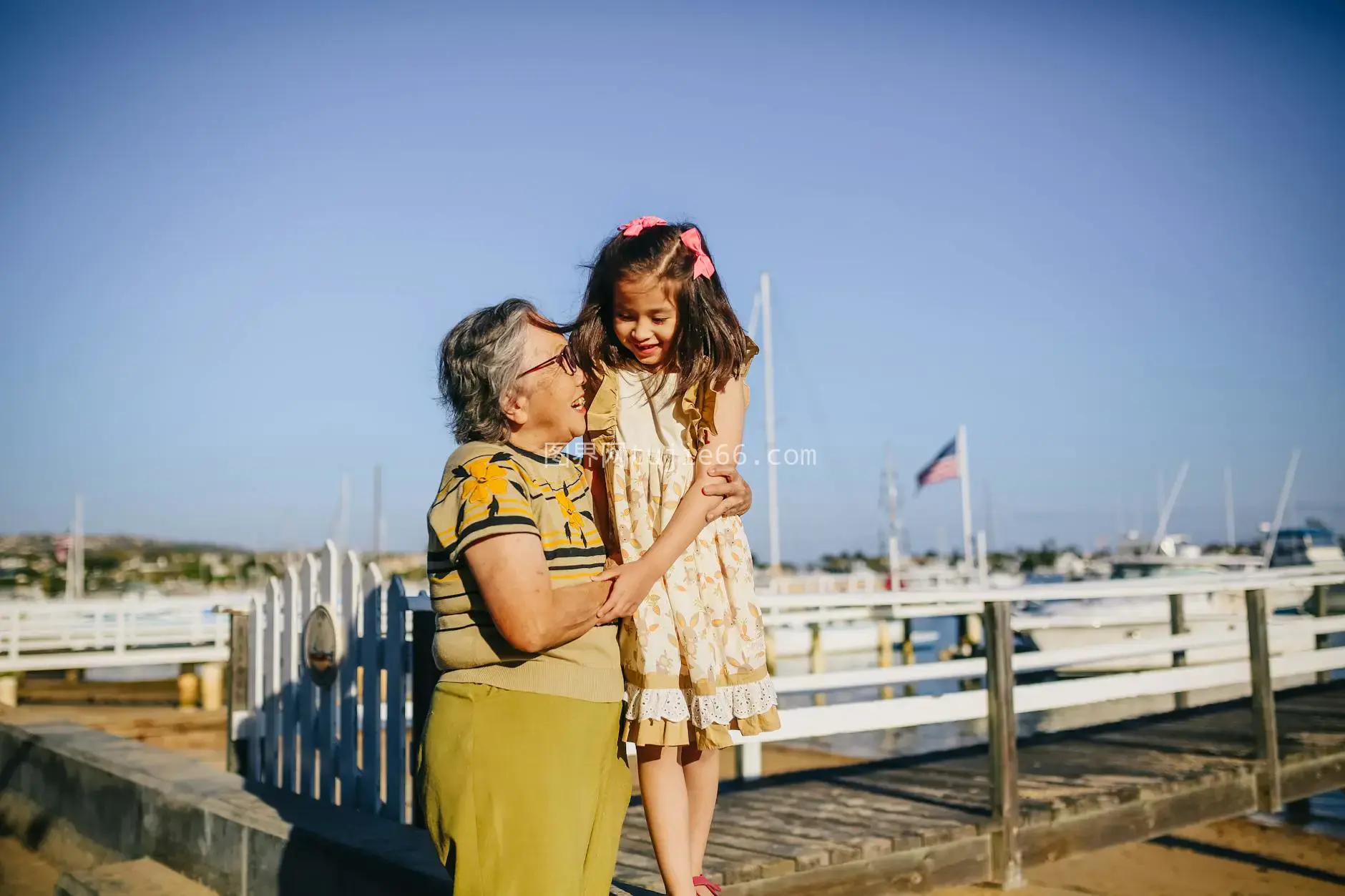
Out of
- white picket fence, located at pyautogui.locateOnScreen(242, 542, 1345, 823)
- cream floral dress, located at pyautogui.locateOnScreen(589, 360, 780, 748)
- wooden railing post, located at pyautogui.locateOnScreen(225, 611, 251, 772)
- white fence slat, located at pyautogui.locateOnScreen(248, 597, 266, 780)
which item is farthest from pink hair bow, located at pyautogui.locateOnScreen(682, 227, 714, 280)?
wooden railing post, located at pyautogui.locateOnScreen(225, 611, 251, 772)

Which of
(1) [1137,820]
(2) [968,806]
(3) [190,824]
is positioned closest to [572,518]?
(3) [190,824]

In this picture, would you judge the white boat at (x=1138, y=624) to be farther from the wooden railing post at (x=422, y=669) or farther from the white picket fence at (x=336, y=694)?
the wooden railing post at (x=422, y=669)

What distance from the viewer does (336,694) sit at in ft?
13.5

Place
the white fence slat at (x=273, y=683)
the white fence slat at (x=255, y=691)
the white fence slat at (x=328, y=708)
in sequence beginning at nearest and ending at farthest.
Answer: the white fence slat at (x=328, y=708)
the white fence slat at (x=273, y=683)
the white fence slat at (x=255, y=691)

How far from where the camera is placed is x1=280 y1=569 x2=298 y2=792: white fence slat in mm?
4496

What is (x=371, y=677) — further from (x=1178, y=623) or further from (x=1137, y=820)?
(x=1178, y=623)

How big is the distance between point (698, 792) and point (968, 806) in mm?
2646

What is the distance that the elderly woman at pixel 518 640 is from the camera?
1.94 m

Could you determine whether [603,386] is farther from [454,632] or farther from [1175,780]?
[1175,780]

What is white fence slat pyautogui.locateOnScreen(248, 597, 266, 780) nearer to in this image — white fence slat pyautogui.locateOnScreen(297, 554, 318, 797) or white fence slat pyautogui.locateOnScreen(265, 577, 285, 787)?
white fence slat pyautogui.locateOnScreen(265, 577, 285, 787)

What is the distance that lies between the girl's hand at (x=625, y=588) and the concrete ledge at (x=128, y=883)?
2.66 m

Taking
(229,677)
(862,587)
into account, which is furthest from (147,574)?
(229,677)

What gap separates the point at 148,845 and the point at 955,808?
3421 millimetres

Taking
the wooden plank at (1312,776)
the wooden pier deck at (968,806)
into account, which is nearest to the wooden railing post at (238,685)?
the wooden pier deck at (968,806)
